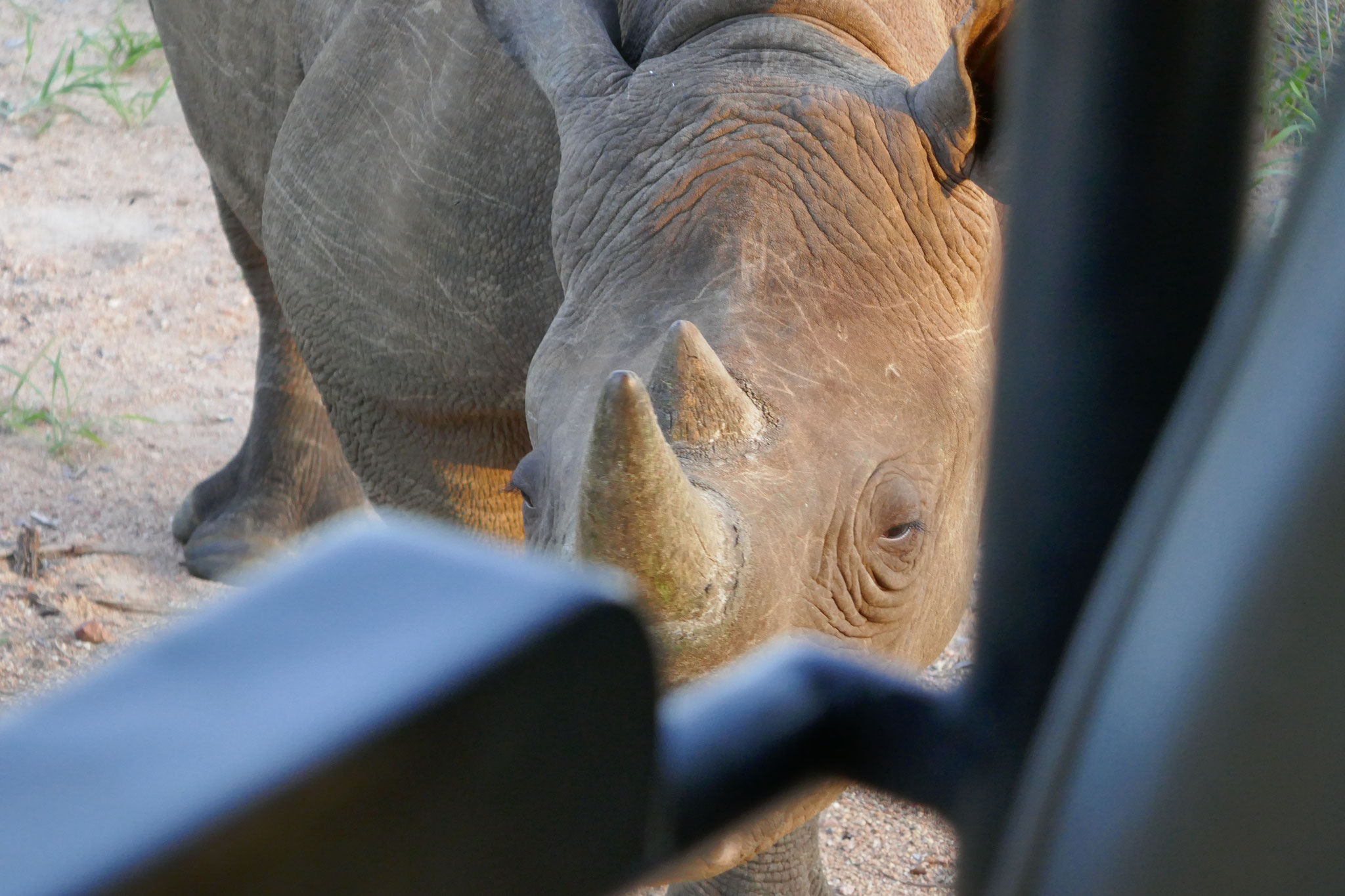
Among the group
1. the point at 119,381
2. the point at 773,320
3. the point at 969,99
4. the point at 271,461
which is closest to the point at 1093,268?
the point at 773,320

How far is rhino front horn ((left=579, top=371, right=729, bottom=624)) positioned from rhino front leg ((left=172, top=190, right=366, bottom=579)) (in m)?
2.58

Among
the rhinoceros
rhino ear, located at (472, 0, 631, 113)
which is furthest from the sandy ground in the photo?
rhino ear, located at (472, 0, 631, 113)

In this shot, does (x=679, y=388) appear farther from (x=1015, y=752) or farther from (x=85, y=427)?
(x=85, y=427)

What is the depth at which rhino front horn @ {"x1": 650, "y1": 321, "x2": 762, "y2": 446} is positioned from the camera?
161cm

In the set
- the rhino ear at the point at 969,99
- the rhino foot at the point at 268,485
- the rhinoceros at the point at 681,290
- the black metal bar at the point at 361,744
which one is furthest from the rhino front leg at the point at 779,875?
the black metal bar at the point at 361,744

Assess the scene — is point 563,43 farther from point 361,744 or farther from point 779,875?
point 361,744

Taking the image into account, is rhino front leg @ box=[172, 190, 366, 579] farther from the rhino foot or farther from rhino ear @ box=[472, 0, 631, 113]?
rhino ear @ box=[472, 0, 631, 113]

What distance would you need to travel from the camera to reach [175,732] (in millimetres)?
394

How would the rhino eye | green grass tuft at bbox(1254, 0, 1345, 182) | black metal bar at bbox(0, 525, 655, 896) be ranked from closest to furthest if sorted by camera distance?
1. black metal bar at bbox(0, 525, 655, 896)
2. green grass tuft at bbox(1254, 0, 1345, 182)
3. the rhino eye

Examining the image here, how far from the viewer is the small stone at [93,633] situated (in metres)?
3.42

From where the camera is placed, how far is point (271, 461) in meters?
4.09

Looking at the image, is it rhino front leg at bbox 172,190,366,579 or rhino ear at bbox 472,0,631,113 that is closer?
rhino ear at bbox 472,0,631,113

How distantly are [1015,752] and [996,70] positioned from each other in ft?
5.14

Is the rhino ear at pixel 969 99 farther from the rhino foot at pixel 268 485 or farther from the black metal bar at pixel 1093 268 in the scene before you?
the rhino foot at pixel 268 485
